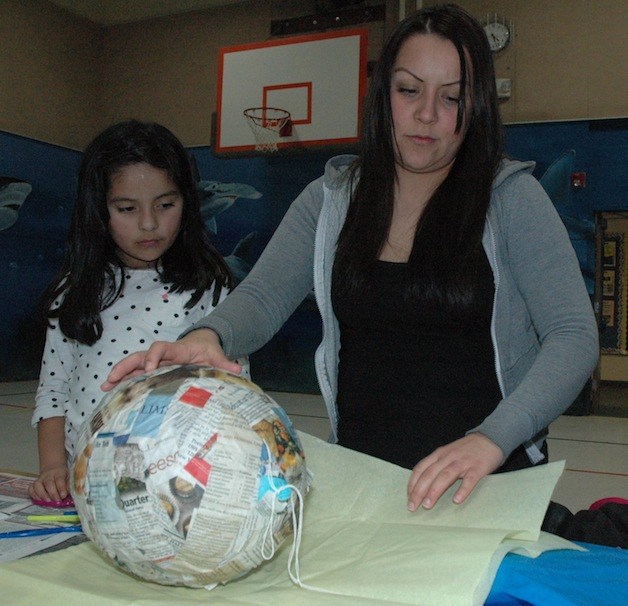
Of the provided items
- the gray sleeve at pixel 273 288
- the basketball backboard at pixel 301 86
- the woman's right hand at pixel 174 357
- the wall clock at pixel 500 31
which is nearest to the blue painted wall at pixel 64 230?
the basketball backboard at pixel 301 86

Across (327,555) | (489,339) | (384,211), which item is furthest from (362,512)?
(384,211)

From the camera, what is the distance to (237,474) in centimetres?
71

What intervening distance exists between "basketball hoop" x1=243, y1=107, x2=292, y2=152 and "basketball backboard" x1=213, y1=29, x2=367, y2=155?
34 millimetres

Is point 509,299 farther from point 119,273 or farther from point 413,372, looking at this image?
point 119,273

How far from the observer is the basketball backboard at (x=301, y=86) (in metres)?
5.17

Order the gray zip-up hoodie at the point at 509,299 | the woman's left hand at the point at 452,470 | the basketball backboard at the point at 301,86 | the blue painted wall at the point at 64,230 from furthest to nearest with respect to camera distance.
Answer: the blue painted wall at the point at 64,230 < the basketball backboard at the point at 301,86 < the gray zip-up hoodie at the point at 509,299 < the woman's left hand at the point at 452,470

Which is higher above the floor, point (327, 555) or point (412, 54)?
point (412, 54)

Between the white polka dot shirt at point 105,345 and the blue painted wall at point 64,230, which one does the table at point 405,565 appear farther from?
the blue painted wall at point 64,230

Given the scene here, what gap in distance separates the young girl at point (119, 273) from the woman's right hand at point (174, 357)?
0.52 m

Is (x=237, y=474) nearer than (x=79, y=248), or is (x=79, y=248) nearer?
(x=237, y=474)

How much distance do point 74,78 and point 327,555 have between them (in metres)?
7.46

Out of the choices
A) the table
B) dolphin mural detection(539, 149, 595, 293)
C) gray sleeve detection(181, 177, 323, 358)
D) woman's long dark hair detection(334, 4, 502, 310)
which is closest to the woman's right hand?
gray sleeve detection(181, 177, 323, 358)

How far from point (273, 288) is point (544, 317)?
0.45m

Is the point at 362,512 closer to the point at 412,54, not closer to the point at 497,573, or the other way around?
the point at 497,573
